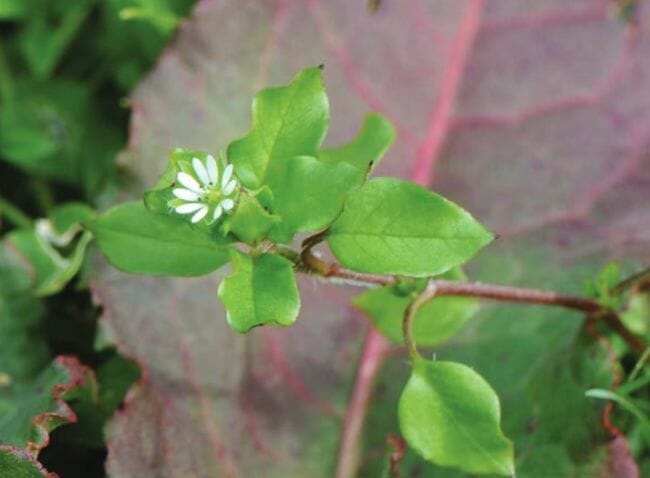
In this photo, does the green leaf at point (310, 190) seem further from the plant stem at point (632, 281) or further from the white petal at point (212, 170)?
the plant stem at point (632, 281)

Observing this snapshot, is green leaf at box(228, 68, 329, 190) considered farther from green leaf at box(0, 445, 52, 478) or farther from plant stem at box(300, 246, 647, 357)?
green leaf at box(0, 445, 52, 478)

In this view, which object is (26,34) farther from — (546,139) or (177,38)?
(546,139)


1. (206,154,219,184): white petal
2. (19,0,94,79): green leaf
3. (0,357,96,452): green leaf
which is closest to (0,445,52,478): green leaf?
(0,357,96,452): green leaf

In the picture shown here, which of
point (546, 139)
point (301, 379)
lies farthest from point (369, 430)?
point (546, 139)

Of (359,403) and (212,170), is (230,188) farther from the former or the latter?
(359,403)

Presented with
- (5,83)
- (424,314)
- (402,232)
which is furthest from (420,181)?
(5,83)

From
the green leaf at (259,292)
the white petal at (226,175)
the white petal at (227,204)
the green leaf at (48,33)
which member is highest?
the green leaf at (48,33)

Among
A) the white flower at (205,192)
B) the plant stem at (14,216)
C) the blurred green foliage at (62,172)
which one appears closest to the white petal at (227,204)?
the white flower at (205,192)
